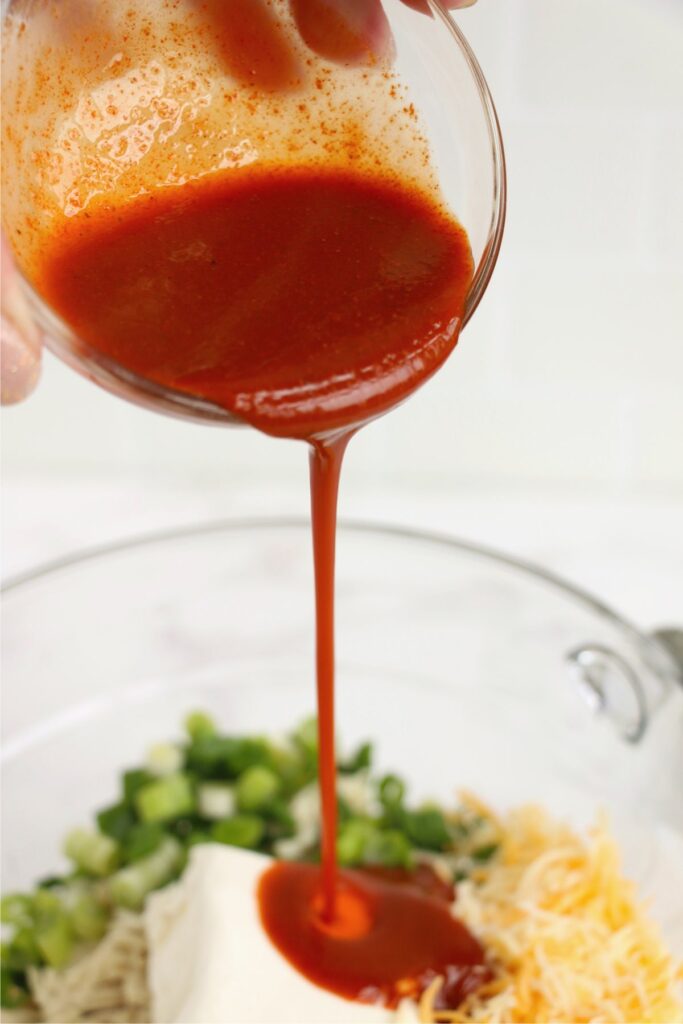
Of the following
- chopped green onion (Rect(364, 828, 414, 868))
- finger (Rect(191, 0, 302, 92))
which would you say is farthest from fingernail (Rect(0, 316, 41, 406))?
chopped green onion (Rect(364, 828, 414, 868))

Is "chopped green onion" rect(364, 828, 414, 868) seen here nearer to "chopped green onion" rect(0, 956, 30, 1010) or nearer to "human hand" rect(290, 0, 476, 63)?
"chopped green onion" rect(0, 956, 30, 1010)

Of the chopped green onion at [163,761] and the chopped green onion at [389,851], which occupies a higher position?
the chopped green onion at [163,761]

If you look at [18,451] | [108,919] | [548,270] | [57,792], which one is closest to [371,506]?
[548,270]

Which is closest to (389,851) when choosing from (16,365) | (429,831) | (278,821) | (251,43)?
(429,831)

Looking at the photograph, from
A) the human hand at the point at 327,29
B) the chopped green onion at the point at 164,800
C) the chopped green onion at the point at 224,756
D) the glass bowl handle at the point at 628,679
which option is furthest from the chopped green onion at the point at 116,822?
the human hand at the point at 327,29

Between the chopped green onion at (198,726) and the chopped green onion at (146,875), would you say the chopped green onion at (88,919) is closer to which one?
the chopped green onion at (146,875)

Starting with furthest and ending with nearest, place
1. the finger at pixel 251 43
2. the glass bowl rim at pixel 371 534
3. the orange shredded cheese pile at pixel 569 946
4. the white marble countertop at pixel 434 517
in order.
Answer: the white marble countertop at pixel 434 517, the glass bowl rim at pixel 371 534, the orange shredded cheese pile at pixel 569 946, the finger at pixel 251 43
